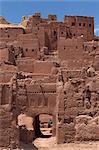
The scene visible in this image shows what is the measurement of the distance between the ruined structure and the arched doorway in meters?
0.09

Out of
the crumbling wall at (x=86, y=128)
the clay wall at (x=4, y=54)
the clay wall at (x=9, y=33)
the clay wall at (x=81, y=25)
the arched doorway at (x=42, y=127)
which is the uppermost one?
the clay wall at (x=81, y=25)

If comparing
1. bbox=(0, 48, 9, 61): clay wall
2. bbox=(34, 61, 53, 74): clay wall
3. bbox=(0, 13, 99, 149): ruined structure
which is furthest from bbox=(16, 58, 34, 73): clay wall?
bbox=(0, 48, 9, 61): clay wall

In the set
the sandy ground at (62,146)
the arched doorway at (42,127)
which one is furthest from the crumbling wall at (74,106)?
the arched doorway at (42,127)

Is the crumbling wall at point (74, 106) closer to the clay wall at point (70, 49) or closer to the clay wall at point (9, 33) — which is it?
the clay wall at point (70, 49)

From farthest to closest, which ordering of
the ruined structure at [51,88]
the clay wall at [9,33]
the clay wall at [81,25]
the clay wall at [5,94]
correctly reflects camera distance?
the clay wall at [81,25], the clay wall at [9,33], the ruined structure at [51,88], the clay wall at [5,94]

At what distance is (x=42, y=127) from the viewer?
35594mm

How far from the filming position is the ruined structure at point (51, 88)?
82.4ft

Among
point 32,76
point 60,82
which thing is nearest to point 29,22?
point 32,76

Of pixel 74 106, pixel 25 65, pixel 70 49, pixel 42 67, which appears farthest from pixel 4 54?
pixel 74 106

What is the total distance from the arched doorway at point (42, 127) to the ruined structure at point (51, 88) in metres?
0.09

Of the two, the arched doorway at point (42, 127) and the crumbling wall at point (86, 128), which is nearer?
the crumbling wall at point (86, 128)

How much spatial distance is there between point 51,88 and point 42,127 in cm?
672

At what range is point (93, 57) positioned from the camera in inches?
1558

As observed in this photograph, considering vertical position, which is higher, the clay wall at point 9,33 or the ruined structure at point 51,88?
the clay wall at point 9,33
